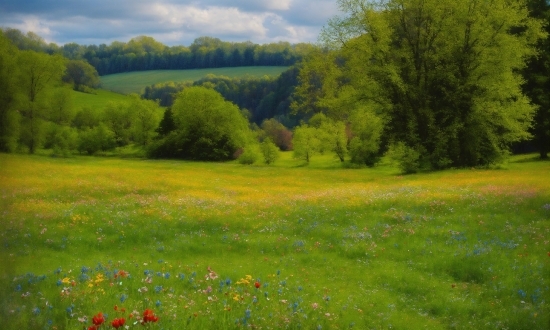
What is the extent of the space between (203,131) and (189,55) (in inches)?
1062

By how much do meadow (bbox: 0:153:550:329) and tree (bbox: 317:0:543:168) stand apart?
1873cm

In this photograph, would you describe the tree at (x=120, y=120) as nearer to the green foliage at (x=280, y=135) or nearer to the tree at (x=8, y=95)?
the green foliage at (x=280, y=135)

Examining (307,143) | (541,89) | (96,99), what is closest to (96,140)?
(96,99)

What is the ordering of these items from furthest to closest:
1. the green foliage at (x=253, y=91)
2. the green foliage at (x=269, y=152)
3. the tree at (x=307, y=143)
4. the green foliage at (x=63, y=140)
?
1. the green foliage at (x=253, y=91)
2. the green foliage at (x=269, y=152)
3. the tree at (x=307, y=143)
4. the green foliage at (x=63, y=140)

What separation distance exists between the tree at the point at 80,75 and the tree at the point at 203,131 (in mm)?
14884

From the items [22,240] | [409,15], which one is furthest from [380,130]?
[22,240]

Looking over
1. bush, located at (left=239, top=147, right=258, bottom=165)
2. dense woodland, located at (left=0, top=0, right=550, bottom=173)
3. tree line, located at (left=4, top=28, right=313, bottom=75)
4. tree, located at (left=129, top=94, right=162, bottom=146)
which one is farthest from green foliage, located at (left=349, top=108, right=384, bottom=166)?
tree, located at (left=129, top=94, right=162, bottom=146)

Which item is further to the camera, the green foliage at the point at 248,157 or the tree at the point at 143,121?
the tree at the point at 143,121

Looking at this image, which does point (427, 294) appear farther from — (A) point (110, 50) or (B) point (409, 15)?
(A) point (110, 50)

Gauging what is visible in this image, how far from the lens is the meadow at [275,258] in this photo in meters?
7.59

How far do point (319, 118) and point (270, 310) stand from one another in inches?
2536

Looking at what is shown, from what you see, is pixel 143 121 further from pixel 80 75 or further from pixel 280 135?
pixel 80 75

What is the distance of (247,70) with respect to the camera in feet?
246

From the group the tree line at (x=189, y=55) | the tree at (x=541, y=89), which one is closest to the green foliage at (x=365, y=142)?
the tree line at (x=189, y=55)
